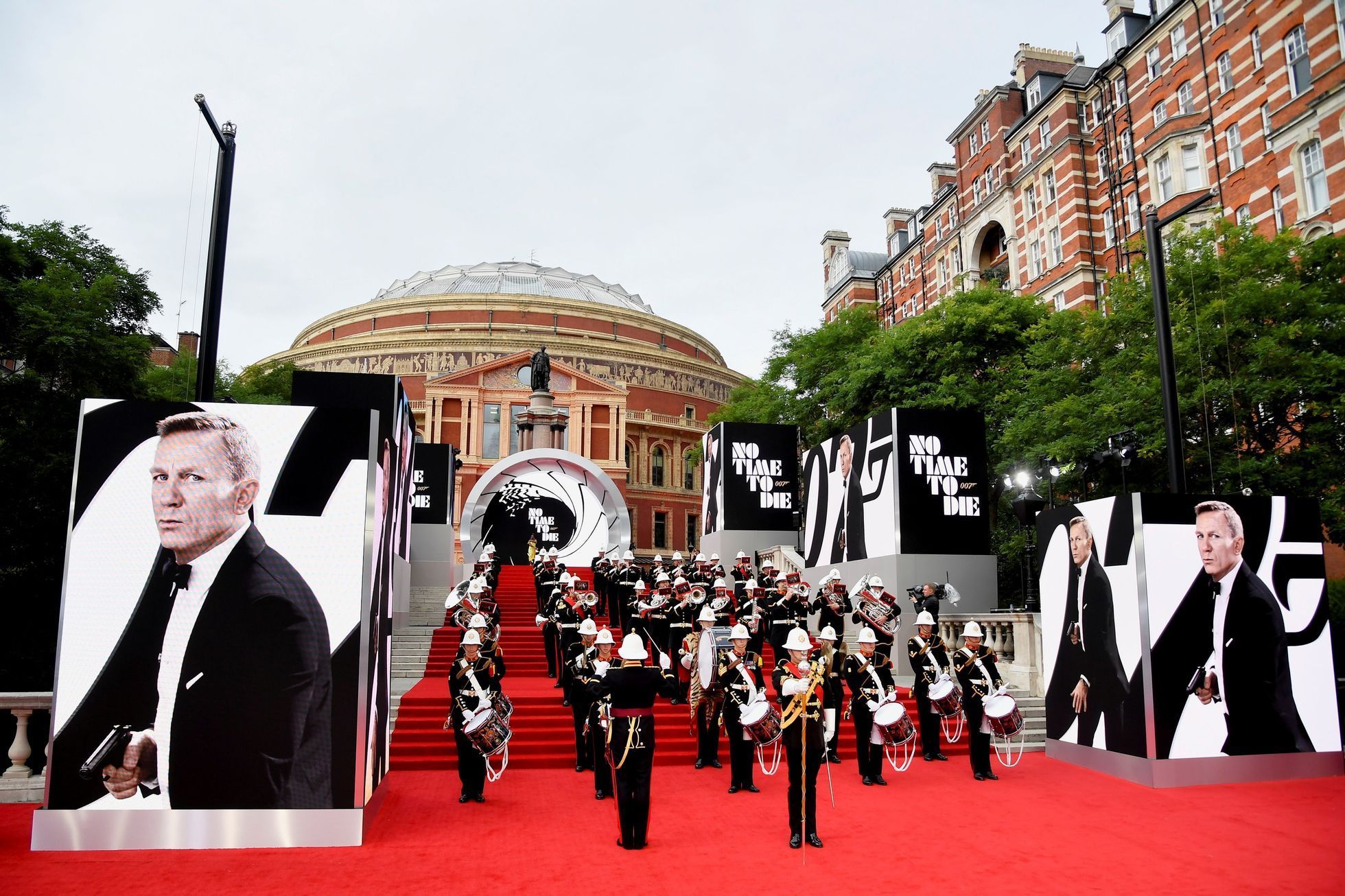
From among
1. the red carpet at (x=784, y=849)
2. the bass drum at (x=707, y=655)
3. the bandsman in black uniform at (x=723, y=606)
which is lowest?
the red carpet at (x=784, y=849)

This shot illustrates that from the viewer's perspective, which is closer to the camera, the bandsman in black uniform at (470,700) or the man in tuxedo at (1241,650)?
the bandsman in black uniform at (470,700)

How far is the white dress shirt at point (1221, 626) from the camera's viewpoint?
1175 cm

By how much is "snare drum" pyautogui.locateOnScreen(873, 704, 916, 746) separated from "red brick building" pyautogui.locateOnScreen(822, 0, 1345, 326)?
1200cm

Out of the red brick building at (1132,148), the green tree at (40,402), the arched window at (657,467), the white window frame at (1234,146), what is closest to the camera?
the green tree at (40,402)

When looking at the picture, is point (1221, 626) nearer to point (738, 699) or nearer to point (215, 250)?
point (738, 699)

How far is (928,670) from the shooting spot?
1299cm

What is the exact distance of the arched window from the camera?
72800 mm

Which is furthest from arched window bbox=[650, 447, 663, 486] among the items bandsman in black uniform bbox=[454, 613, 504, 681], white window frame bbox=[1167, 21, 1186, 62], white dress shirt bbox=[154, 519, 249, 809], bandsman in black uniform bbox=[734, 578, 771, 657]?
white dress shirt bbox=[154, 519, 249, 809]

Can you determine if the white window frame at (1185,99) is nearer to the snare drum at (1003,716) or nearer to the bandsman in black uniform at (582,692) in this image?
the snare drum at (1003,716)

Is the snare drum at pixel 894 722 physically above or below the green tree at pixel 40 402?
below

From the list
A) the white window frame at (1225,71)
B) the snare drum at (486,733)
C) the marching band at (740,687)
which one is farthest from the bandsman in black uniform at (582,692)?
the white window frame at (1225,71)

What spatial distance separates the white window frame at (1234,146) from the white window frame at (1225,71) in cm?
141

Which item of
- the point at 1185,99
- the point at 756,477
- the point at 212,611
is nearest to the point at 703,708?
the point at 212,611

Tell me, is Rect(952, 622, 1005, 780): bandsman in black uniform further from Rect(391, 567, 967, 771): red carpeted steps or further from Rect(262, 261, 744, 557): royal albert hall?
Rect(262, 261, 744, 557): royal albert hall
